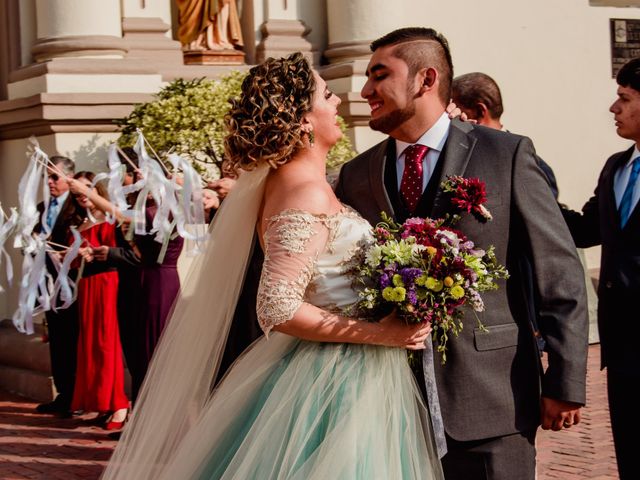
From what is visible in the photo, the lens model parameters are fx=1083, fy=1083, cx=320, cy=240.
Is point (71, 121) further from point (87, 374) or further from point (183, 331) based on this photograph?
point (183, 331)

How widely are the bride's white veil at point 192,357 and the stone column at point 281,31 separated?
272 inches

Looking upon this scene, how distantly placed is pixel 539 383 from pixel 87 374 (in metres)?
5.20

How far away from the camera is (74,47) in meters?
9.50

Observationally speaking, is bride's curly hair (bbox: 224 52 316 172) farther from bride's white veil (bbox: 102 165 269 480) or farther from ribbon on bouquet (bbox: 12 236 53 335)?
ribbon on bouquet (bbox: 12 236 53 335)

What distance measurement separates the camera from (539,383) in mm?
3719

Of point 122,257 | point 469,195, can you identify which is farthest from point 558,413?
point 122,257

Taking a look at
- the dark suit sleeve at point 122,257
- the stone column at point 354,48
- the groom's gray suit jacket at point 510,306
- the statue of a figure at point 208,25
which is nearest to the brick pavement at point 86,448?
the dark suit sleeve at point 122,257

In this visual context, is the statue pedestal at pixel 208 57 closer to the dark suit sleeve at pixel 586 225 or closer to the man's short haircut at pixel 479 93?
the man's short haircut at pixel 479 93

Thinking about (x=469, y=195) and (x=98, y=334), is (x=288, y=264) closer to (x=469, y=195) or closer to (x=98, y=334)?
(x=469, y=195)

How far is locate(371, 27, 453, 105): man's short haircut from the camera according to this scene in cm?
373

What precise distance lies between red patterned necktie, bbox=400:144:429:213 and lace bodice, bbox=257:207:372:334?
18 cm

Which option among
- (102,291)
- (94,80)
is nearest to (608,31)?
(94,80)

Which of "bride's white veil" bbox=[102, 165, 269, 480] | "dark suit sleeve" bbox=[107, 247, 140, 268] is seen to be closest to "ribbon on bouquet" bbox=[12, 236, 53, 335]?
"dark suit sleeve" bbox=[107, 247, 140, 268]

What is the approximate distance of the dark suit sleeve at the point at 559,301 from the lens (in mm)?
3547
